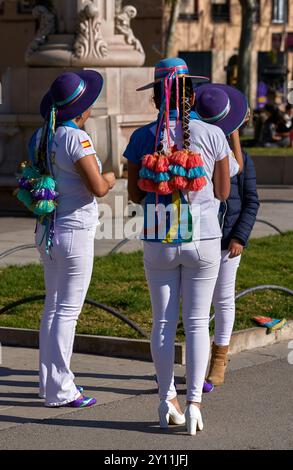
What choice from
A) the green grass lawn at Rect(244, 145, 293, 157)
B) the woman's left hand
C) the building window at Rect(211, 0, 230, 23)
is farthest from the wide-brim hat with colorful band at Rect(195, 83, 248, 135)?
the building window at Rect(211, 0, 230, 23)

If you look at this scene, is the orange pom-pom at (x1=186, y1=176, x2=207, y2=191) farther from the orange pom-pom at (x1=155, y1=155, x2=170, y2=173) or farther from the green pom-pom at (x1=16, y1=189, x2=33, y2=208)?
the green pom-pom at (x1=16, y1=189, x2=33, y2=208)

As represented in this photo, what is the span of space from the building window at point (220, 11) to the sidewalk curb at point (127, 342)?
48871 mm

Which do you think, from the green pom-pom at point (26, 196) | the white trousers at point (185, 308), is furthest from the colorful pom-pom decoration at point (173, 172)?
the green pom-pom at point (26, 196)

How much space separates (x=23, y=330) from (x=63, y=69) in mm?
7895

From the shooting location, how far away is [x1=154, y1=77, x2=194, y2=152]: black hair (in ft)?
22.3

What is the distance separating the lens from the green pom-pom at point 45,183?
729 centimetres

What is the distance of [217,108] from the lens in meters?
7.41

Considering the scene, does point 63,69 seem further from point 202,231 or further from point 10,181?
point 202,231

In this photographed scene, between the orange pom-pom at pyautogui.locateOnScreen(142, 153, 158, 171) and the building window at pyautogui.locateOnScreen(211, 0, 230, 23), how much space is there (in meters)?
51.4

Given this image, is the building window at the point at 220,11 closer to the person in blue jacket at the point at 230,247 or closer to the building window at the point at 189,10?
the building window at the point at 189,10

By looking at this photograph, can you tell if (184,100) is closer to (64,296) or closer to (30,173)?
(30,173)

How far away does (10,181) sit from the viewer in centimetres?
1708
